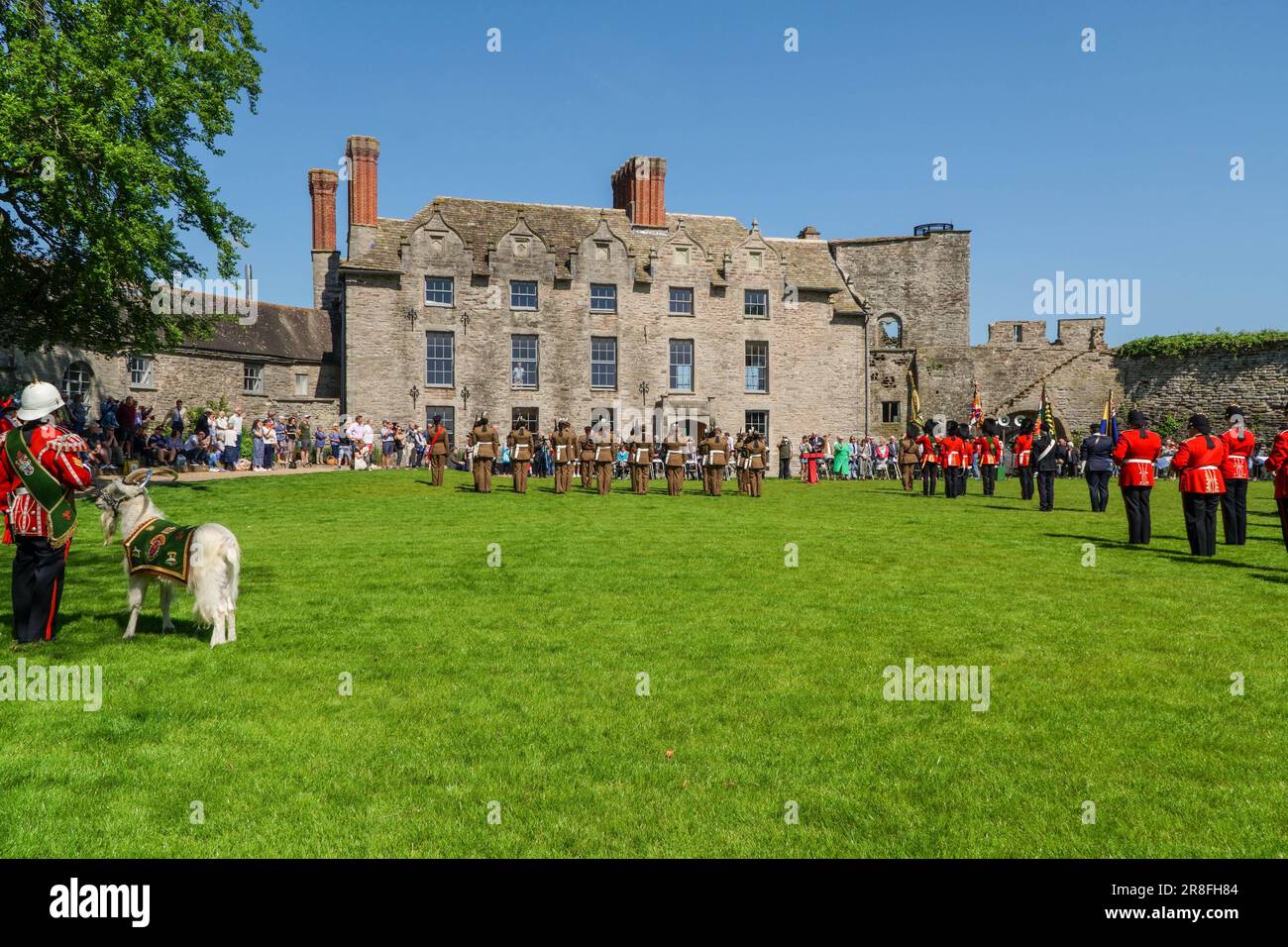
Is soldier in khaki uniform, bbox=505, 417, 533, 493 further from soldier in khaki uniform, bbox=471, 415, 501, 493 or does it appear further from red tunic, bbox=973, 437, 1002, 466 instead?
red tunic, bbox=973, 437, 1002, 466

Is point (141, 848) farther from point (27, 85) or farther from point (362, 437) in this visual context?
point (362, 437)

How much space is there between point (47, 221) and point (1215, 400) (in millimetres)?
50993

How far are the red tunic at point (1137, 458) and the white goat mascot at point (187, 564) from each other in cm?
1408

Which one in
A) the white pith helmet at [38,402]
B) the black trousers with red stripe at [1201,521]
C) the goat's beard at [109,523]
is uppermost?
the white pith helmet at [38,402]

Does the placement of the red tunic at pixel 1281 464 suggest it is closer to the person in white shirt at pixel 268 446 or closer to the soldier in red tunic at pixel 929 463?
the soldier in red tunic at pixel 929 463

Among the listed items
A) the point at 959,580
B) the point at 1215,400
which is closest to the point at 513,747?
the point at 959,580

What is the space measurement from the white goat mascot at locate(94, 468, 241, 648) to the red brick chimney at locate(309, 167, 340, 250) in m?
41.3

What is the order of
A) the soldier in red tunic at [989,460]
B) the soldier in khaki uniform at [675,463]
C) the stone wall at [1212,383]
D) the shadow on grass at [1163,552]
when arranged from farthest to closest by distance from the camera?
1. the stone wall at [1212,383]
2. the soldier in red tunic at [989,460]
3. the soldier in khaki uniform at [675,463]
4. the shadow on grass at [1163,552]

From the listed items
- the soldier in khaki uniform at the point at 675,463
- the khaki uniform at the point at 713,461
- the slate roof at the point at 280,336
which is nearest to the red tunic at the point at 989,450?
the khaki uniform at the point at 713,461

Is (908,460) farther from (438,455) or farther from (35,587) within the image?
(35,587)

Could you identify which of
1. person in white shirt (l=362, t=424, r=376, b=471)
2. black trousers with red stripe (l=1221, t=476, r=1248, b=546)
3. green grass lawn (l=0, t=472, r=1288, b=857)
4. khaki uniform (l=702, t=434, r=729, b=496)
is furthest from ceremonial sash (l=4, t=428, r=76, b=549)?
person in white shirt (l=362, t=424, r=376, b=471)

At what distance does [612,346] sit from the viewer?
4400cm

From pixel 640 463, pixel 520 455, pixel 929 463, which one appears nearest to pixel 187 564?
pixel 520 455

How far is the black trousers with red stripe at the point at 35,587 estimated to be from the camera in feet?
27.7
